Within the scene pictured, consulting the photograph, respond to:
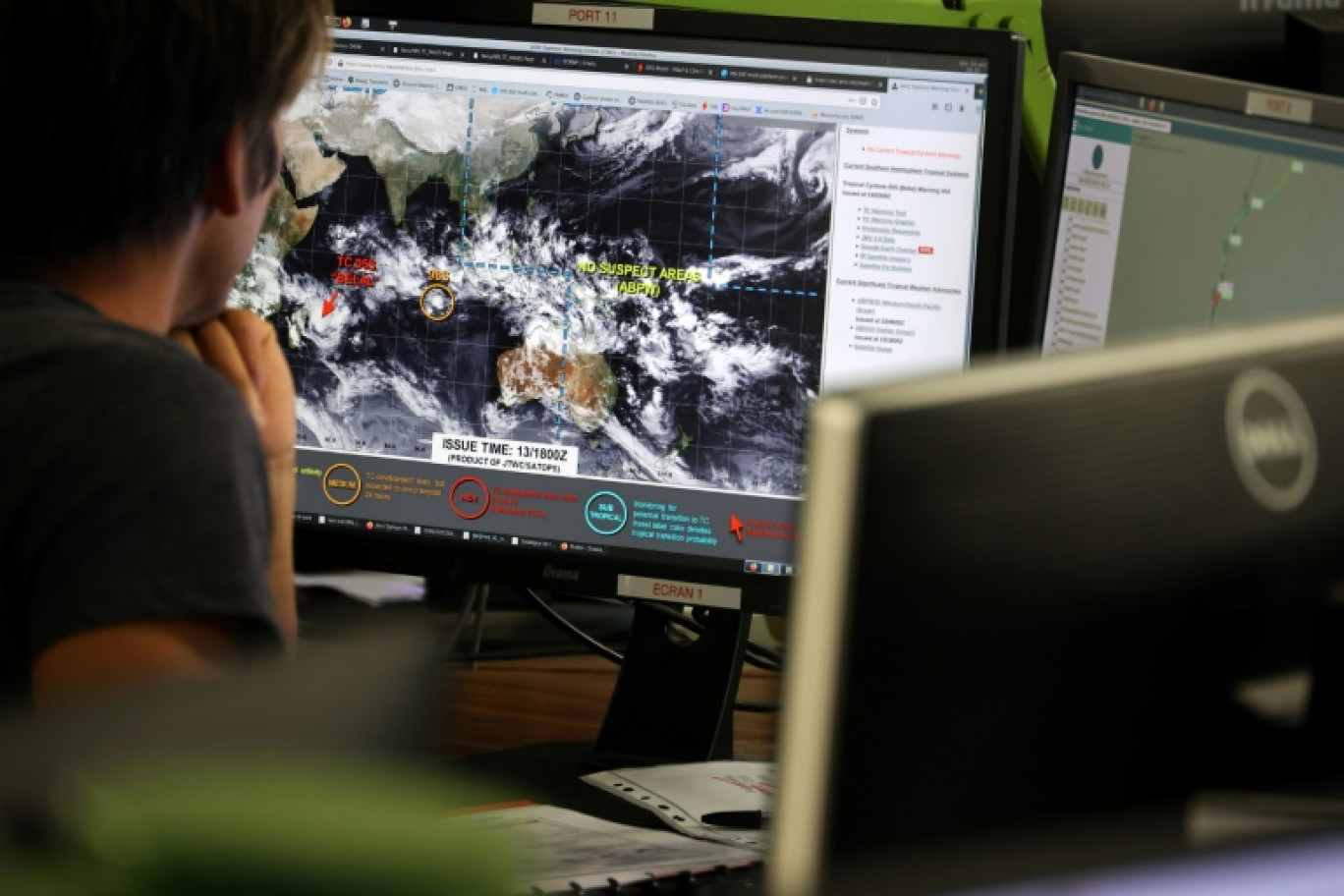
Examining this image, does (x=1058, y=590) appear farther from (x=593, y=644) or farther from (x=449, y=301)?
(x=593, y=644)

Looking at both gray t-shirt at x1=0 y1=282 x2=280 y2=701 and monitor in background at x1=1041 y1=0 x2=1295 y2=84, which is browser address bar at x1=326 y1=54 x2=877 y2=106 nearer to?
monitor in background at x1=1041 y1=0 x2=1295 y2=84

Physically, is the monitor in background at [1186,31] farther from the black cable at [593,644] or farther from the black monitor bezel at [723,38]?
the black cable at [593,644]

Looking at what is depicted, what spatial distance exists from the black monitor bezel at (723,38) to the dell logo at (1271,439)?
70 cm

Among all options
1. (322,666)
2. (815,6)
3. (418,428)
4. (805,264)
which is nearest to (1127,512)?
(322,666)

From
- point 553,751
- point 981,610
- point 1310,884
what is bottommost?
point 553,751

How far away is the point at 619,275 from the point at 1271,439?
80cm

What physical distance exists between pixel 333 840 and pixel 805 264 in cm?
102

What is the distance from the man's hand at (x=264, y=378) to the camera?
1.32m

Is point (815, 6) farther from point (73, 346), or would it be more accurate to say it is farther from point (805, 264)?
point (73, 346)

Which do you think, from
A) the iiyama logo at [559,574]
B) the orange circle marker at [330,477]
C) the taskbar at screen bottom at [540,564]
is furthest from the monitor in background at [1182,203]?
the orange circle marker at [330,477]

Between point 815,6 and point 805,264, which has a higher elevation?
point 815,6

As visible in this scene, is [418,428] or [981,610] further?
[418,428]

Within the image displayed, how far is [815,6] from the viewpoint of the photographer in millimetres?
1488

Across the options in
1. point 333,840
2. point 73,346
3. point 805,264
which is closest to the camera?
point 333,840
